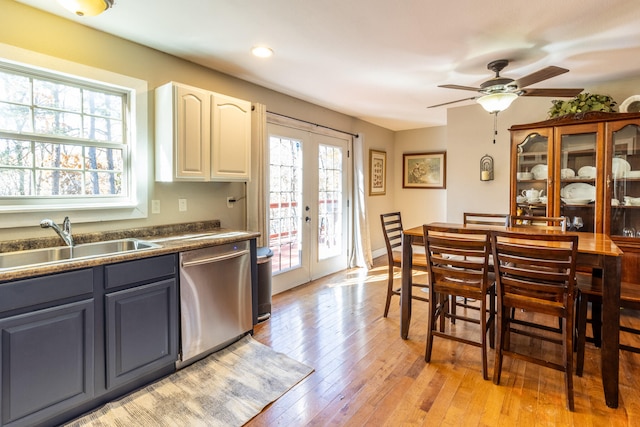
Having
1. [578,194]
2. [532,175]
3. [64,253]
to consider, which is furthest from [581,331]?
[64,253]

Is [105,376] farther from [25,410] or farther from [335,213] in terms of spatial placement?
[335,213]

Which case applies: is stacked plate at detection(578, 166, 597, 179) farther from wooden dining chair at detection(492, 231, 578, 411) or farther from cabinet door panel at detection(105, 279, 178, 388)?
cabinet door panel at detection(105, 279, 178, 388)

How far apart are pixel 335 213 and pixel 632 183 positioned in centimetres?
330

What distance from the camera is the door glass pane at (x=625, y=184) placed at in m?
3.18

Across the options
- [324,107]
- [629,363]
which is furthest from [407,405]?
[324,107]

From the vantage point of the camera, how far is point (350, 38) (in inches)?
95.9

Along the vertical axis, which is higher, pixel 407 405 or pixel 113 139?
pixel 113 139

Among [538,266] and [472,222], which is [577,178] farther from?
[538,266]

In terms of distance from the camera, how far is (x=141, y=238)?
2543 millimetres

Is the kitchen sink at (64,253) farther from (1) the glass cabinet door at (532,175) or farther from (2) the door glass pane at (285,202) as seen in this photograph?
(1) the glass cabinet door at (532,175)

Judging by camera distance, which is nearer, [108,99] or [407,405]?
[407,405]

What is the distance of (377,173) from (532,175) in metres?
2.48

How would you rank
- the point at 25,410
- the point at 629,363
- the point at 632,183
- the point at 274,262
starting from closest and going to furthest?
1. the point at 25,410
2. the point at 629,363
3. the point at 632,183
4. the point at 274,262

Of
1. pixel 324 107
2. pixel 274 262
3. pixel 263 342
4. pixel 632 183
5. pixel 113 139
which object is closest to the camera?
pixel 113 139
